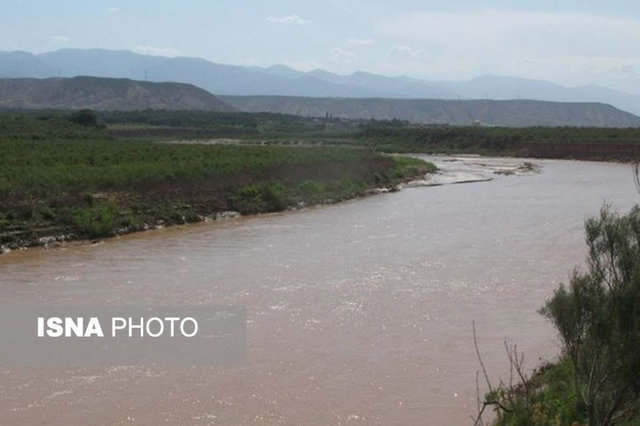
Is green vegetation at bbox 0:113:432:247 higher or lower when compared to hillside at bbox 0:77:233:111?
lower

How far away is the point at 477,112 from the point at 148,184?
5501 inches

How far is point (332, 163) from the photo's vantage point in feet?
116

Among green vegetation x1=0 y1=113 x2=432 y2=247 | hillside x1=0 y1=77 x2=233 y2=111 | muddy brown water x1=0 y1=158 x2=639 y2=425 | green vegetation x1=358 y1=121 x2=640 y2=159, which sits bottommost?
muddy brown water x1=0 y1=158 x2=639 y2=425

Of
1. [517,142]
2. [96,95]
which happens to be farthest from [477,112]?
[517,142]

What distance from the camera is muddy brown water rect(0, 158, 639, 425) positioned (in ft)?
29.2

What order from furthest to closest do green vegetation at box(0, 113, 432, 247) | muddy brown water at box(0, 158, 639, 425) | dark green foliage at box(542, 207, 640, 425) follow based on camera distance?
green vegetation at box(0, 113, 432, 247) < muddy brown water at box(0, 158, 639, 425) < dark green foliage at box(542, 207, 640, 425)

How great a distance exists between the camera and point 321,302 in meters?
13.6

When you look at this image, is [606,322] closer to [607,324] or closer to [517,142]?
[607,324]

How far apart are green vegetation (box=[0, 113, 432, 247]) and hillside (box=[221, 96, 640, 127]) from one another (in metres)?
123

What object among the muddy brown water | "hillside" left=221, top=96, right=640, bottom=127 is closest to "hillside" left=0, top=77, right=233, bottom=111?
"hillside" left=221, top=96, right=640, bottom=127

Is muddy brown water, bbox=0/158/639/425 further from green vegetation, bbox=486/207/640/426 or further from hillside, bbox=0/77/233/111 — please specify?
hillside, bbox=0/77/233/111

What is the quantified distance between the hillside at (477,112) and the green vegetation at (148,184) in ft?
403

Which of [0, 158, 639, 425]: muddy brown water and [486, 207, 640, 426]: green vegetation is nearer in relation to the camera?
[486, 207, 640, 426]: green vegetation

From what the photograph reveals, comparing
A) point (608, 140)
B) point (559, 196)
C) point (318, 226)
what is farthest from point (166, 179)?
point (608, 140)
